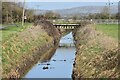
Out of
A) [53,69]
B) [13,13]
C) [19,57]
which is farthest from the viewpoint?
[13,13]

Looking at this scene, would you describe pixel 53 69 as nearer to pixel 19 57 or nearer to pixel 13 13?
pixel 19 57

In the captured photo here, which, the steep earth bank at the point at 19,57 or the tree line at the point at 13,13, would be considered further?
the tree line at the point at 13,13

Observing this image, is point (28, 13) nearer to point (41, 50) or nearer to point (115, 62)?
point (41, 50)

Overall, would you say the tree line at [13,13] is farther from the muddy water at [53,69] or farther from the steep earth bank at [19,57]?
the muddy water at [53,69]

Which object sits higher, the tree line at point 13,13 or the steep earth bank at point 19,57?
the tree line at point 13,13

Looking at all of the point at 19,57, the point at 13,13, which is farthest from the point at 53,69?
the point at 13,13

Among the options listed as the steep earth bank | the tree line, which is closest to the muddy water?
the steep earth bank

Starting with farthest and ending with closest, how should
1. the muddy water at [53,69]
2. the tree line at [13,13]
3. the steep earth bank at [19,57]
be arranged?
the tree line at [13,13] → the muddy water at [53,69] → the steep earth bank at [19,57]

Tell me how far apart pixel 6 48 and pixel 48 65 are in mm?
5184

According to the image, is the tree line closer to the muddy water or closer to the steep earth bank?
the steep earth bank

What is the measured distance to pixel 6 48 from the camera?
32688 millimetres

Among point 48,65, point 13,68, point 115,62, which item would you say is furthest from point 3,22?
point 115,62

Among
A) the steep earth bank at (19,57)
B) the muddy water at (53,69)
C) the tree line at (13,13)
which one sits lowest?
the muddy water at (53,69)

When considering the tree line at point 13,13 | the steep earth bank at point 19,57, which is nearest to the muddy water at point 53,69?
the steep earth bank at point 19,57
